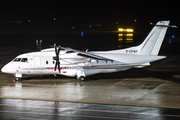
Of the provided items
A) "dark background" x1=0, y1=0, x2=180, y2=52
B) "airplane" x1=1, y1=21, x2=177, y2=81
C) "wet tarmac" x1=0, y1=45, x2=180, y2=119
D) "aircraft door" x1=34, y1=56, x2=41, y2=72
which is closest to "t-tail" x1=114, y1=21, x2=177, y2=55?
"airplane" x1=1, y1=21, x2=177, y2=81

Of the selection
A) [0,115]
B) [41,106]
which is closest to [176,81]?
[41,106]

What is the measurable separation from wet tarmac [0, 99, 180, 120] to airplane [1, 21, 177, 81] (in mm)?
7469

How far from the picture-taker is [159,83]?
2555 cm

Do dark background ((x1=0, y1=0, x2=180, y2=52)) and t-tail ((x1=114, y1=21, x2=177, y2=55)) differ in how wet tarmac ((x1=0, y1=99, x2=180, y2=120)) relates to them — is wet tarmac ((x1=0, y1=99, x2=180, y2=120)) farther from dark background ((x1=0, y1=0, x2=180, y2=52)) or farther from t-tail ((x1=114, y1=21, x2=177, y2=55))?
dark background ((x1=0, y1=0, x2=180, y2=52))

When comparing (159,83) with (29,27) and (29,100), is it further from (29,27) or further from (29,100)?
(29,27)

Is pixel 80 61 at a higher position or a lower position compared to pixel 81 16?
lower

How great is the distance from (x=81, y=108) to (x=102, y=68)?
9.63m

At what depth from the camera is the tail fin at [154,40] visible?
27125 millimetres

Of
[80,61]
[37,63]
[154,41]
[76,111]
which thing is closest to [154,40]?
[154,41]

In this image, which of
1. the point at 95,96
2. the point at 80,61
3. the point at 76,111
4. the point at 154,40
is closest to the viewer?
the point at 76,111

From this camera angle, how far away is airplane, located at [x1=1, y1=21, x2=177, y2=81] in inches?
1041

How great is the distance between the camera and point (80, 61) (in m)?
26.5

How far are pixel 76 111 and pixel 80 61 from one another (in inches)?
383

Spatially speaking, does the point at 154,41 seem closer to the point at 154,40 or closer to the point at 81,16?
the point at 154,40
